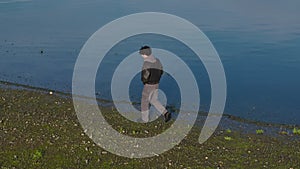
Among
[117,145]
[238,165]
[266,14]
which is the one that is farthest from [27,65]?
[266,14]

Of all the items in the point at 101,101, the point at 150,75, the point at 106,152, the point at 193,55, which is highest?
the point at 150,75

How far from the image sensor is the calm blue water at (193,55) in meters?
30.4

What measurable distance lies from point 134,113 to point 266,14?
4908 cm

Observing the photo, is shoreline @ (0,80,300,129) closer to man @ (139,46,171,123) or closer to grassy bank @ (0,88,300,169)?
grassy bank @ (0,88,300,169)

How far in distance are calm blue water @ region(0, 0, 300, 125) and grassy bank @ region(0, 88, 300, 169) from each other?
5.73 metres

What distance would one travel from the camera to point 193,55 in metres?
41.5

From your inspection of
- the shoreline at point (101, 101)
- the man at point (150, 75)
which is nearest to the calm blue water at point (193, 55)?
the shoreline at point (101, 101)

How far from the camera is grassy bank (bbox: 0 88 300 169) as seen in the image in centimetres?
1734

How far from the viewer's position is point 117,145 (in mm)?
19016

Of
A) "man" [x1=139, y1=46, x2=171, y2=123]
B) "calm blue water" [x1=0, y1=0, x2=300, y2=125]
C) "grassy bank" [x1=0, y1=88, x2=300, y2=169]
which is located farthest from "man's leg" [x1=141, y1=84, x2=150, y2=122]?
"calm blue water" [x1=0, y1=0, x2=300, y2=125]

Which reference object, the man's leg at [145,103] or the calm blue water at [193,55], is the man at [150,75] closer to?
the man's leg at [145,103]

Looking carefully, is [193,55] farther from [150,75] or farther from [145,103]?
[150,75]

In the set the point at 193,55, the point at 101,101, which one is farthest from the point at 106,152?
the point at 193,55

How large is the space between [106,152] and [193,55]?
24.8 m
